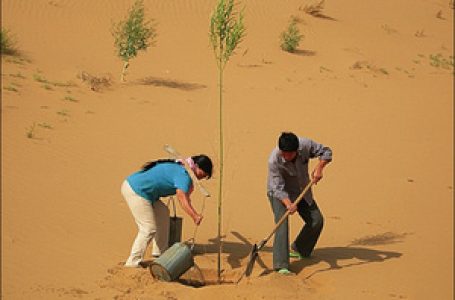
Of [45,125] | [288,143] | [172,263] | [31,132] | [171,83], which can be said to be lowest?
[172,263]

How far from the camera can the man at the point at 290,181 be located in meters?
5.54

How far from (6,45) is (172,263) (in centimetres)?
996

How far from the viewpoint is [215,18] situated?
6.00m

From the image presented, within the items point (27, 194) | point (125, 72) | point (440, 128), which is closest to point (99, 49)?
point (125, 72)

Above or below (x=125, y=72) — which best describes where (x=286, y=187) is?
below

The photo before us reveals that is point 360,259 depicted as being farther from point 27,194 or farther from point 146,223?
point 27,194

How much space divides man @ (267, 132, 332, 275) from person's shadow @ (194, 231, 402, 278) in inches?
14.5

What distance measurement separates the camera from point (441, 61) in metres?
21.9

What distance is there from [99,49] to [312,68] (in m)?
6.20

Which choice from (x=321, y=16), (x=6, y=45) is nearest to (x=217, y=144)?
(x=6, y=45)

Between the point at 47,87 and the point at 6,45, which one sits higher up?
the point at 6,45

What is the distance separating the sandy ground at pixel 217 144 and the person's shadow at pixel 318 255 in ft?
0.10

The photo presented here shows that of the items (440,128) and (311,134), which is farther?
(440,128)

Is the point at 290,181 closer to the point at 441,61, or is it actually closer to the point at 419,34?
the point at 441,61
